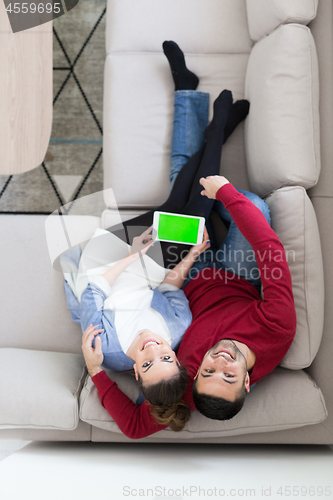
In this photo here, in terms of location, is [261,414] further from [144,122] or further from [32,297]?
[144,122]

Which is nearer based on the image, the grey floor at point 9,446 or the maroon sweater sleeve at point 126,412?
the maroon sweater sleeve at point 126,412

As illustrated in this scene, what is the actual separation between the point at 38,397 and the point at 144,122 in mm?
1109

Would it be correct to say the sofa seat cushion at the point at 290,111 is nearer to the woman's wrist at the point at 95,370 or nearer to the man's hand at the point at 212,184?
the man's hand at the point at 212,184

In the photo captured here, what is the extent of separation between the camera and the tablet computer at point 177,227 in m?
1.29

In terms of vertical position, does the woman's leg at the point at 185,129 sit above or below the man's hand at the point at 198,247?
above

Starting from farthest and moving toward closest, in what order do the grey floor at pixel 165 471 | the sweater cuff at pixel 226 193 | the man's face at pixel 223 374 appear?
the sweater cuff at pixel 226 193
the man's face at pixel 223 374
the grey floor at pixel 165 471

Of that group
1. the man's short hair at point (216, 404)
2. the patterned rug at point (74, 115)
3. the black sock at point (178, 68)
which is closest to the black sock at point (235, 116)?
the black sock at point (178, 68)

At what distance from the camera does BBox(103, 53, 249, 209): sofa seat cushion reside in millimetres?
1457

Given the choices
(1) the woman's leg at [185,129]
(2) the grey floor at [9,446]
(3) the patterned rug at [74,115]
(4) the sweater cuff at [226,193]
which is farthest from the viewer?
(3) the patterned rug at [74,115]

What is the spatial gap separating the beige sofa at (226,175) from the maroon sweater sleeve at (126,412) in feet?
0.17

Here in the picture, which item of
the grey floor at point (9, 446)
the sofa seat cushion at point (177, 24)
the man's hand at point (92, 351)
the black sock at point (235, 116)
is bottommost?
the grey floor at point (9, 446)

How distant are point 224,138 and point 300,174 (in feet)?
1.21

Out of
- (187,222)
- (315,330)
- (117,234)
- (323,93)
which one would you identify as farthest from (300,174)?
(117,234)

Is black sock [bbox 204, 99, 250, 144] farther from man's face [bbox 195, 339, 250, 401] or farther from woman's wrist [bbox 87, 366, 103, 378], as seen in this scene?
woman's wrist [bbox 87, 366, 103, 378]
